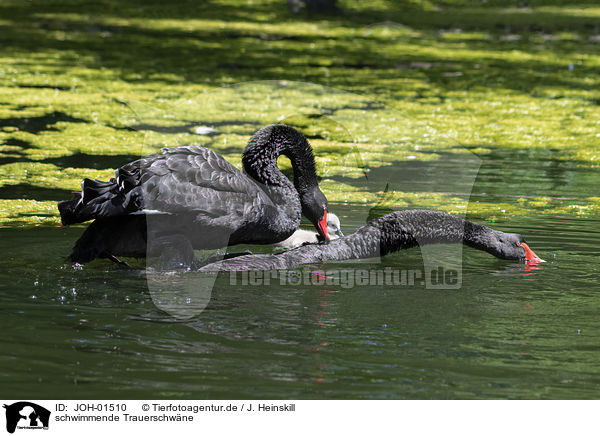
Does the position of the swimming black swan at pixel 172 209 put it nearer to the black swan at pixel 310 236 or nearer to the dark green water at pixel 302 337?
the dark green water at pixel 302 337

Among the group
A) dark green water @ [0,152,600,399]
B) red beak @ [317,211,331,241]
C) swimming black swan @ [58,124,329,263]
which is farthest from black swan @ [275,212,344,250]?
dark green water @ [0,152,600,399]

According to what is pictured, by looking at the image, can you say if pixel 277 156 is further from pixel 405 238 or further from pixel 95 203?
pixel 95 203

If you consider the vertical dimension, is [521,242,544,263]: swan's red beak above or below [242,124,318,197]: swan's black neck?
below

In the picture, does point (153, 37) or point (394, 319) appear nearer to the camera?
point (394, 319)

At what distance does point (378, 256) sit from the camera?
6465 millimetres

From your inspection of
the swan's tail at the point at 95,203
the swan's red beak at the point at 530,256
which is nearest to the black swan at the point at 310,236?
the swan's red beak at the point at 530,256

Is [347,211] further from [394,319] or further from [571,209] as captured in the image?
[394,319]

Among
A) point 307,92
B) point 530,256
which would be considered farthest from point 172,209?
point 307,92

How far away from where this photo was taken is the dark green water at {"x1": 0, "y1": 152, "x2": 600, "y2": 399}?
3.85 meters

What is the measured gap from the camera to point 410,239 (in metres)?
6.55

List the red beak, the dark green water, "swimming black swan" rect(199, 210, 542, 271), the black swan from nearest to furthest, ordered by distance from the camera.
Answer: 1. the dark green water
2. "swimming black swan" rect(199, 210, 542, 271)
3. the red beak
4. the black swan

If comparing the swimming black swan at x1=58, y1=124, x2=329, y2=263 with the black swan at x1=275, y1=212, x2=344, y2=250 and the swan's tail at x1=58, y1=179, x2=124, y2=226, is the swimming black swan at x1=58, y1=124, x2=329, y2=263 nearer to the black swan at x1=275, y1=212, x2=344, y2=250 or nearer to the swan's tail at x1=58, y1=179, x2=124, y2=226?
the swan's tail at x1=58, y1=179, x2=124, y2=226

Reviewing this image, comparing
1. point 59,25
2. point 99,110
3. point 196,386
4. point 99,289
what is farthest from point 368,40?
point 196,386

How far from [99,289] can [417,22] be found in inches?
787
